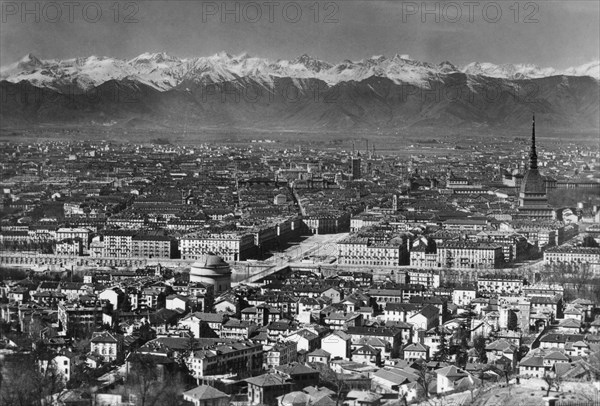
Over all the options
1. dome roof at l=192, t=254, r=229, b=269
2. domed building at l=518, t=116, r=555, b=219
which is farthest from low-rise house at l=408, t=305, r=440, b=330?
domed building at l=518, t=116, r=555, b=219

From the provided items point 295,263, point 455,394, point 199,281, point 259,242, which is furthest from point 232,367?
point 259,242

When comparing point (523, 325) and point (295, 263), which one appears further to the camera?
point (295, 263)

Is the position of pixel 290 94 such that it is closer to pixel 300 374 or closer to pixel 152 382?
pixel 300 374

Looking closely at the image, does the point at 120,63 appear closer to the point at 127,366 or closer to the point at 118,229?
the point at 118,229

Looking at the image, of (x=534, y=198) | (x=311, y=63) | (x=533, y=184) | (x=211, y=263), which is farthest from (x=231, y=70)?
(x=211, y=263)

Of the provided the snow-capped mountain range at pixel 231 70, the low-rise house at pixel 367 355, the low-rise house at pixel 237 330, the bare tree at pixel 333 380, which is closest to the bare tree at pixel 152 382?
the bare tree at pixel 333 380

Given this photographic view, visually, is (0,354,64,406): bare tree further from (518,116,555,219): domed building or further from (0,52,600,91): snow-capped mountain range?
(0,52,600,91): snow-capped mountain range
